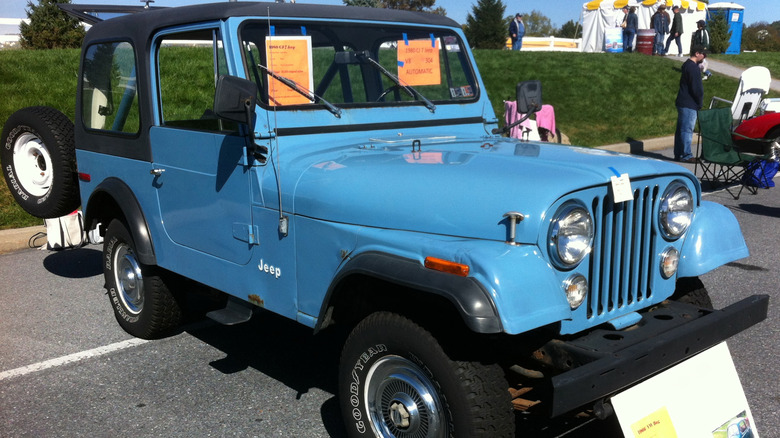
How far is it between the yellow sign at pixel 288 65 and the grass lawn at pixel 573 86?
19.6 feet

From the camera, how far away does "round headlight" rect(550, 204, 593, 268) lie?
274 cm

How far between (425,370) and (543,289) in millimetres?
537

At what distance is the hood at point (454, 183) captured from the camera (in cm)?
279

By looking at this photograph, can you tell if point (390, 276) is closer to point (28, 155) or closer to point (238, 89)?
point (238, 89)

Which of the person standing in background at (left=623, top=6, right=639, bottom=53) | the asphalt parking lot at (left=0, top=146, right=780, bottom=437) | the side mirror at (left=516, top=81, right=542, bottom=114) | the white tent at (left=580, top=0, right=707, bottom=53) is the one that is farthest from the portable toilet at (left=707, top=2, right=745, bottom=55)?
the side mirror at (left=516, top=81, right=542, bottom=114)

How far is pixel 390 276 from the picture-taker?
9.12 ft

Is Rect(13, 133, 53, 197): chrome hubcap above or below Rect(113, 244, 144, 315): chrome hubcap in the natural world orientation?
above

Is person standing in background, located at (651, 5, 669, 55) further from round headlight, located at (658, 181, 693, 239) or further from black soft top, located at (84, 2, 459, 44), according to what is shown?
round headlight, located at (658, 181, 693, 239)

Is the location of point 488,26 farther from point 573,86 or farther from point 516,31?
point 573,86

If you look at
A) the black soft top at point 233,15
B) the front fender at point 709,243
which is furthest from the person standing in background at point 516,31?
the front fender at point 709,243

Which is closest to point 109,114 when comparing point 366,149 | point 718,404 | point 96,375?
point 96,375

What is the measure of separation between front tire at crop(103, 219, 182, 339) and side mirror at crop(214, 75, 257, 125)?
1.70 metres

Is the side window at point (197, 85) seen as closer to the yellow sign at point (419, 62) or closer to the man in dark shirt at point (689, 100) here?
the yellow sign at point (419, 62)

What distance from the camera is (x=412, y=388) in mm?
2893
